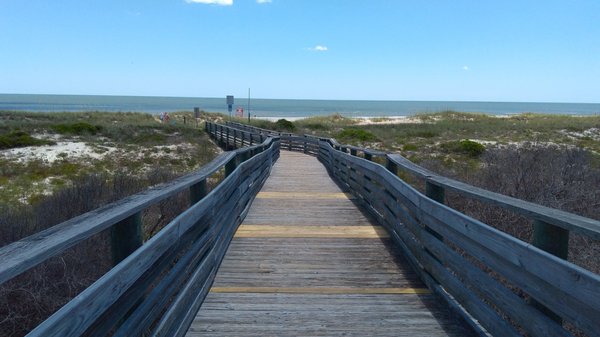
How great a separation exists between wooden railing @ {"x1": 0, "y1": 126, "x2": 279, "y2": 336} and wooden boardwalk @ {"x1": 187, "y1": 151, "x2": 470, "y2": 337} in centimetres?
33

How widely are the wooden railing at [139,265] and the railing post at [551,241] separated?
92.2 inches

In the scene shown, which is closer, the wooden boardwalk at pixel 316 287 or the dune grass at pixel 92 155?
the wooden boardwalk at pixel 316 287

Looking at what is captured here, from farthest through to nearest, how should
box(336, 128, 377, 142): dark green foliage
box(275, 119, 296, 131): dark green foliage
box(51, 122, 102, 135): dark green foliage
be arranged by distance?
1. box(275, 119, 296, 131): dark green foliage
2. box(336, 128, 377, 142): dark green foliage
3. box(51, 122, 102, 135): dark green foliage

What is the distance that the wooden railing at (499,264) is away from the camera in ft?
7.64

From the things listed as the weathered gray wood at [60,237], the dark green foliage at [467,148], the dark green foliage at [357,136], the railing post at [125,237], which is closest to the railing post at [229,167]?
the weathered gray wood at [60,237]

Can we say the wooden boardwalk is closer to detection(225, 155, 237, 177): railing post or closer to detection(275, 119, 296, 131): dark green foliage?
detection(225, 155, 237, 177): railing post

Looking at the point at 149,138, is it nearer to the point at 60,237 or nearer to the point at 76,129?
the point at 76,129

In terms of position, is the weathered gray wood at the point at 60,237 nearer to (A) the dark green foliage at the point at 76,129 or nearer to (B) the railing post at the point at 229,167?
(B) the railing post at the point at 229,167

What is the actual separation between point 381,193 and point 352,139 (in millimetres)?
27168

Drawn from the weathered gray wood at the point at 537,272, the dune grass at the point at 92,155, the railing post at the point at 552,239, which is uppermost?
the railing post at the point at 552,239

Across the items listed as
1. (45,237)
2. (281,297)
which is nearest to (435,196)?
(281,297)

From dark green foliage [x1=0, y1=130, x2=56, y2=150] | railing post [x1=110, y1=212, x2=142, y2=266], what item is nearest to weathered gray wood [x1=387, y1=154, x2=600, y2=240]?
railing post [x1=110, y1=212, x2=142, y2=266]

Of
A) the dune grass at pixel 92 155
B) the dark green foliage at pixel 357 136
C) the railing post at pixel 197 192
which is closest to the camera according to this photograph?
the railing post at pixel 197 192

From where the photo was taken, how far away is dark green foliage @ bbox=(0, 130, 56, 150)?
2349cm
